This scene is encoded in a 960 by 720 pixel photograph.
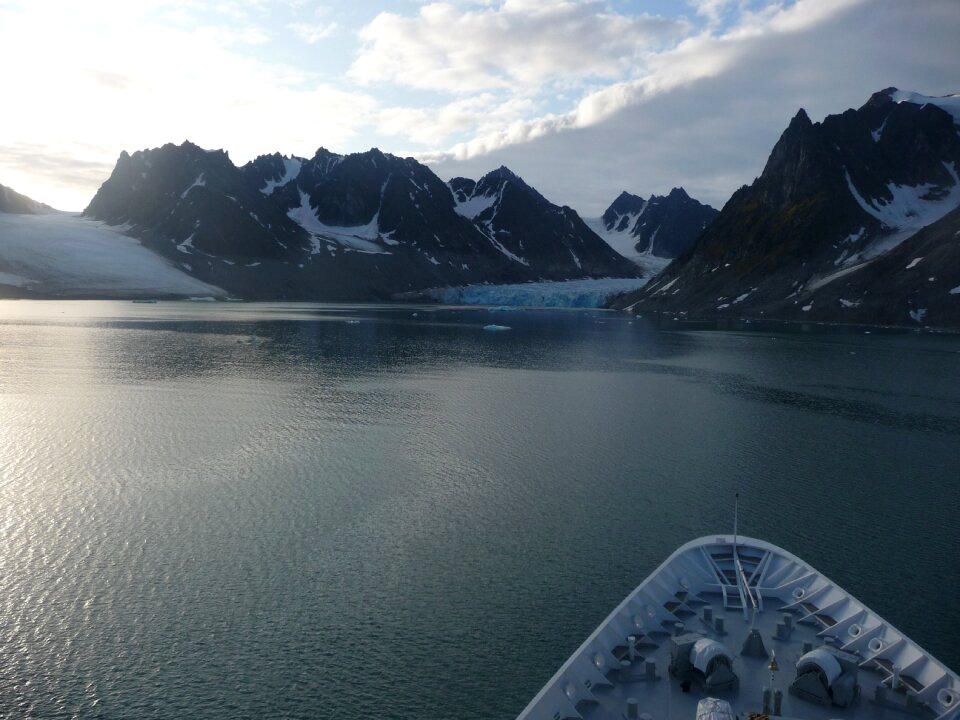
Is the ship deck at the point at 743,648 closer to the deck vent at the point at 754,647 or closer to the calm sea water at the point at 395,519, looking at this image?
the deck vent at the point at 754,647

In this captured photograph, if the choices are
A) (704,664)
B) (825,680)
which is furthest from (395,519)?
(825,680)

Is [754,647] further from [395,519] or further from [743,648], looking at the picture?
[395,519]

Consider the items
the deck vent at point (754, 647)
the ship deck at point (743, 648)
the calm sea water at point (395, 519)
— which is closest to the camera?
the ship deck at point (743, 648)

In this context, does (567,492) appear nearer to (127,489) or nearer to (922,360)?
(127,489)

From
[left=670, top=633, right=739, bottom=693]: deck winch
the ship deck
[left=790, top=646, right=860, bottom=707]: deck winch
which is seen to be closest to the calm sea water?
the ship deck

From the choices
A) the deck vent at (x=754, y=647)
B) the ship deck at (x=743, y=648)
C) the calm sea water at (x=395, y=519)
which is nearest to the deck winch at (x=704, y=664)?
the ship deck at (x=743, y=648)

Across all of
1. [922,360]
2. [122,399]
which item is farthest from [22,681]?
[922,360]
